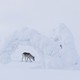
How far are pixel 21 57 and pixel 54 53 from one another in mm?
249

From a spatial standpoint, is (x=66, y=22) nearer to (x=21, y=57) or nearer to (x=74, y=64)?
(x=74, y=64)

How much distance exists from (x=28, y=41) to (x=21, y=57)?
5.2 inches

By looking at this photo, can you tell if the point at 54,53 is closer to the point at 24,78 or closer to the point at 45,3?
the point at 24,78

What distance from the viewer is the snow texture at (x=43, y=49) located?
1589 millimetres

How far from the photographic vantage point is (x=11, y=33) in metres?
1.62

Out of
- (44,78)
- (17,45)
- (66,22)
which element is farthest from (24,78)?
(66,22)

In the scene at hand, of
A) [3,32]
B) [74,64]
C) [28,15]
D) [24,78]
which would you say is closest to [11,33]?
[3,32]

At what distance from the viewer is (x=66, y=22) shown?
164 centimetres

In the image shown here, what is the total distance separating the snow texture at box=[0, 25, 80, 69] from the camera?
159 cm

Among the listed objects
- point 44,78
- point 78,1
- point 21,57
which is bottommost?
point 44,78

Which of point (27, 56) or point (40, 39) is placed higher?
point (40, 39)

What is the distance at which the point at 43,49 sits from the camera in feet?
5.33

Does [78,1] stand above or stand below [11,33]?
above

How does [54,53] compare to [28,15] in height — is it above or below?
below
